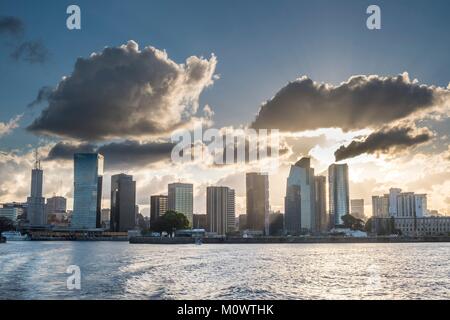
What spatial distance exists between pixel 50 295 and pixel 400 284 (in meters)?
36.4

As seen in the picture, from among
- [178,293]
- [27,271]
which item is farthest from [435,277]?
[27,271]

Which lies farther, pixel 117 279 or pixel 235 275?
pixel 235 275

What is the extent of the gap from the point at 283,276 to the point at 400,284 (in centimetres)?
1471

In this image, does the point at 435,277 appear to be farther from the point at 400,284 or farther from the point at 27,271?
the point at 27,271

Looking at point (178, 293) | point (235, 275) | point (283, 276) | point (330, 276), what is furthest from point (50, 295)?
point (330, 276)

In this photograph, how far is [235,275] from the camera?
65312mm
